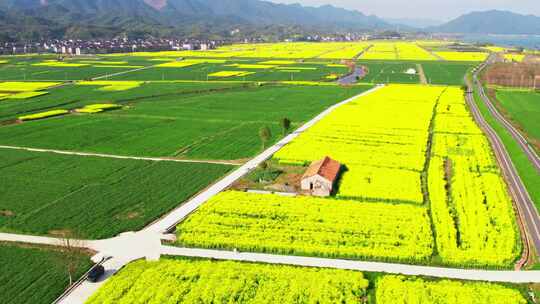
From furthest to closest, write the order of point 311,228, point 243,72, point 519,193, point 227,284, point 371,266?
point 243,72, point 519,193, point 311,228, point 371,266, point 227,284

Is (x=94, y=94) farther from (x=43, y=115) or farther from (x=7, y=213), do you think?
(x=7, y=213)

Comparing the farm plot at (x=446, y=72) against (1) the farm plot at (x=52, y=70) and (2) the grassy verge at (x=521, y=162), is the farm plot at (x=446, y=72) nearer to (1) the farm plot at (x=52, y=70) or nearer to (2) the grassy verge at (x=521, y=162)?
(2) the grassy verge at (x=521, y=162)

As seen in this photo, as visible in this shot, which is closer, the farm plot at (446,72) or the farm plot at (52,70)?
the farm plot at (446,72)

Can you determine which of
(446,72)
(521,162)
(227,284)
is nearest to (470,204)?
(521,162)

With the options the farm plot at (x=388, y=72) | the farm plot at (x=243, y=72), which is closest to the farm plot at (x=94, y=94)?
the farm plot at (x=243, y=72)

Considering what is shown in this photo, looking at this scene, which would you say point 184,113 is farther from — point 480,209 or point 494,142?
point 480,209

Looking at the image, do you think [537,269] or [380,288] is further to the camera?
[537,269]

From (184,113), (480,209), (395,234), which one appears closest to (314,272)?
(395,234)
